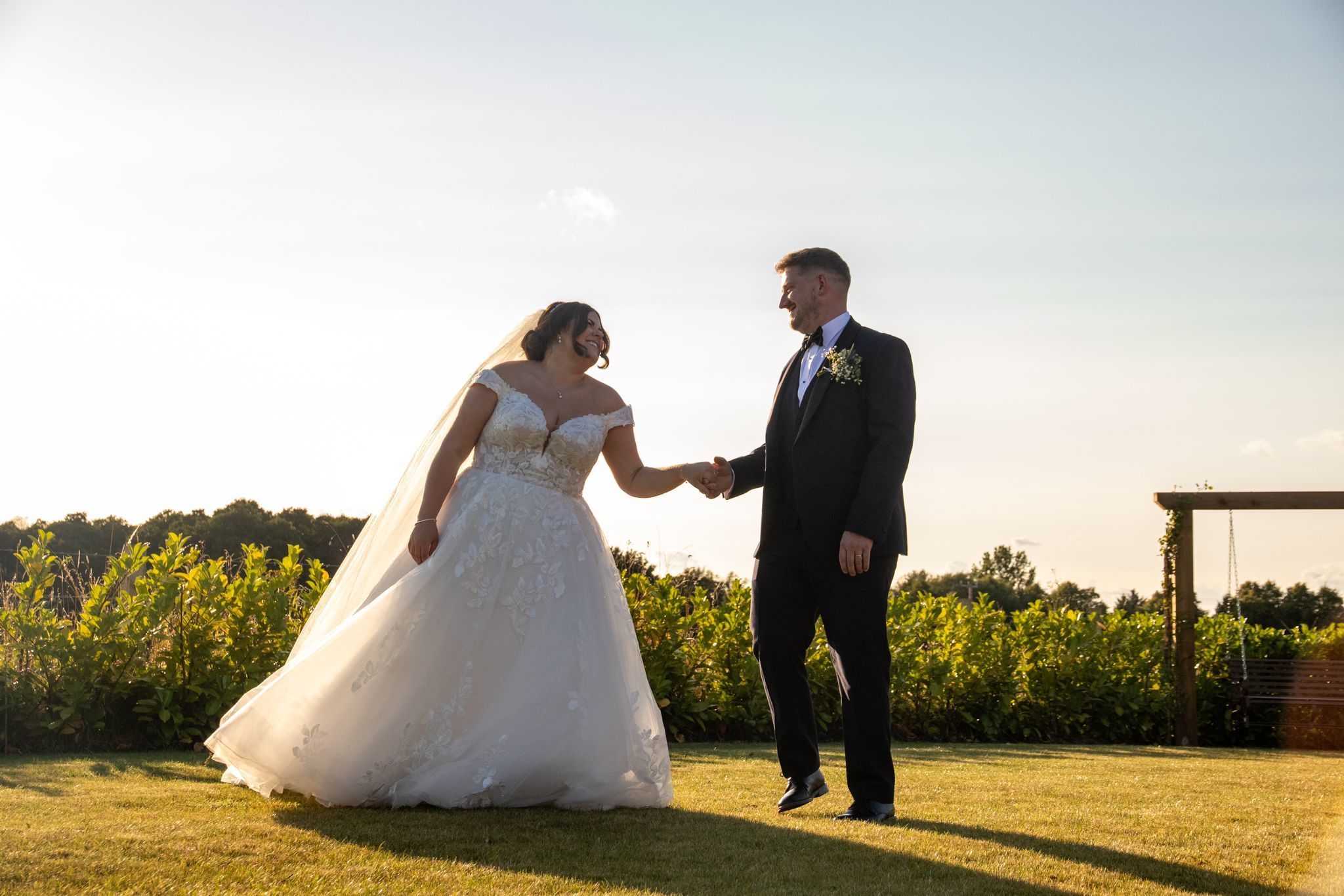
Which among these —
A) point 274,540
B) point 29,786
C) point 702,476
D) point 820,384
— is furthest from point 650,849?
point 274,540

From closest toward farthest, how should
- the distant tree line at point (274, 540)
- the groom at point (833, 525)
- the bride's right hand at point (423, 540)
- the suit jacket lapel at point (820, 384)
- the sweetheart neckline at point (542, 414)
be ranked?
the groom at point (833, 525)
the suit jacket lapel at point (820, 384)
the bride's right hand at point (423, 540)
the sweetheart neckline at point (542, 414)
the distant tree line at point (274, 540)

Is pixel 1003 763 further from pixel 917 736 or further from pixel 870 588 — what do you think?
pixel 870 588

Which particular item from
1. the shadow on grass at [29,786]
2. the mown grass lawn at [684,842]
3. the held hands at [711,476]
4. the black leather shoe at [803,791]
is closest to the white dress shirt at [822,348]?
the held hands at [711,476]

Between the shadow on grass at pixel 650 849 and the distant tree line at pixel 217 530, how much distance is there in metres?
11.4

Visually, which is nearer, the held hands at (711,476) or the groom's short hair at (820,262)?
the groom's short hair at (820,262)

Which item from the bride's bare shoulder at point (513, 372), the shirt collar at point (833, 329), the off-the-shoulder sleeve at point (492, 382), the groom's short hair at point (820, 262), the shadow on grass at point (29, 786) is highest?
the groom's short hair at point (820, 262)

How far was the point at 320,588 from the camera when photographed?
25.5 feet

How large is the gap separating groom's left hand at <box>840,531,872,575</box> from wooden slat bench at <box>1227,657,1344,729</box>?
8028 millimetres

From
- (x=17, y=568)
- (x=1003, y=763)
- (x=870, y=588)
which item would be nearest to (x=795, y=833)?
(x=870, y=588)

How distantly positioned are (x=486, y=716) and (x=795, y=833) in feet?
A: 4.29

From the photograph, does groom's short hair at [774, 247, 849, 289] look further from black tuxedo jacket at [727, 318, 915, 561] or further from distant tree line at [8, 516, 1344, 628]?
distant tree line at [8, 516, 1344, 628]

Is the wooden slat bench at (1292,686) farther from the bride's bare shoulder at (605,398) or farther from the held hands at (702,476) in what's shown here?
the bride's bare shoulder at (605,398)

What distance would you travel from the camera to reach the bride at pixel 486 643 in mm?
4379

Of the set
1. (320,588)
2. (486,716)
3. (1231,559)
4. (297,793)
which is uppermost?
(1231,559)
